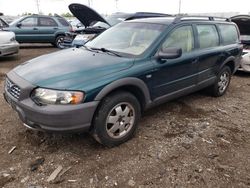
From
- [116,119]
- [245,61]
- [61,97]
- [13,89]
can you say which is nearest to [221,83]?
[245,61]

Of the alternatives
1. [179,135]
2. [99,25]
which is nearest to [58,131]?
[179,135]

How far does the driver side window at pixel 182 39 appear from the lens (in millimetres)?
3958

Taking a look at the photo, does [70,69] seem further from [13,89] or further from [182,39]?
[182,39]

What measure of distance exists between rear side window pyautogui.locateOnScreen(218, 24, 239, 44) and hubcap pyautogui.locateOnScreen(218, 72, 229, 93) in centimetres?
72

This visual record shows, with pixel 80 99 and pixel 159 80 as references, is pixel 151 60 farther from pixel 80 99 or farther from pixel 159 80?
pixel 80 99

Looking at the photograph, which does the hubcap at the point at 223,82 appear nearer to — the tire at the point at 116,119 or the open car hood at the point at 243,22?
the tire at the point at 116,119

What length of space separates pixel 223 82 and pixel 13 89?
14.2ft

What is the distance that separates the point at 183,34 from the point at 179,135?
1681 mm

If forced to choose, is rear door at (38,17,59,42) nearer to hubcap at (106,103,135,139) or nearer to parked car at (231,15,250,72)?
parked car at (231,15,250,72)

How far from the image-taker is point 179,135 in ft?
12.5

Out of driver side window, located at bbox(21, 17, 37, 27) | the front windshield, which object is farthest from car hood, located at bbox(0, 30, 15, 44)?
the front windshield

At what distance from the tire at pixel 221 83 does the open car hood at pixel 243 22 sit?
3.43 metres

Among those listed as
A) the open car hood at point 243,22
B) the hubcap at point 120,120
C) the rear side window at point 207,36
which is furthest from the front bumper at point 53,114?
the open car hood at point 243,22

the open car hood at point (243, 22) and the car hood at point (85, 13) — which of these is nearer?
the car hood at point (85, 13)
